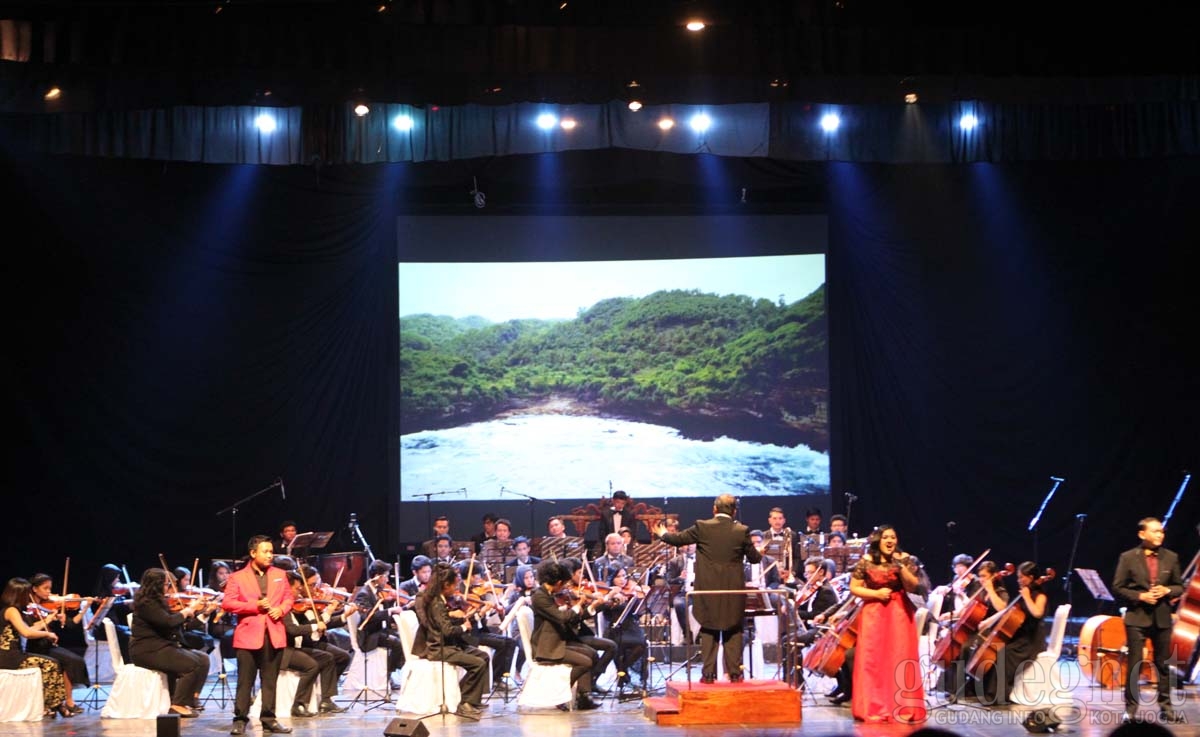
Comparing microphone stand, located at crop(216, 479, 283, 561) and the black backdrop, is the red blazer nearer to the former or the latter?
microphone stand, located at crop(216, 479, 283, 561)

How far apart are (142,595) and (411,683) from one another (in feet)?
7.02

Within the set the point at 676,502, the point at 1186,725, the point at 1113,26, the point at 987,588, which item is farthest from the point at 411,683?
the point at 1113,26

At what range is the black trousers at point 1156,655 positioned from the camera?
973 centimetres

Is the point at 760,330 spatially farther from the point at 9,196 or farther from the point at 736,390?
the point at 9,196

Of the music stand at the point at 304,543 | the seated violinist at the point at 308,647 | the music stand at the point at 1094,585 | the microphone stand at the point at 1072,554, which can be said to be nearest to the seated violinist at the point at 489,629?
the seated violinist at the point at 308,647

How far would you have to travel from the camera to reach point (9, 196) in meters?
14.8

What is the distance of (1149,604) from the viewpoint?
9.67m

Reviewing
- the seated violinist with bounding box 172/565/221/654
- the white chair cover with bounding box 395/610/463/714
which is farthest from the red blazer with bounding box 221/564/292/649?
the seated violinist with bounding box 172/565/221/654

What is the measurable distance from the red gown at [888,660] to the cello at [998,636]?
3.40ft

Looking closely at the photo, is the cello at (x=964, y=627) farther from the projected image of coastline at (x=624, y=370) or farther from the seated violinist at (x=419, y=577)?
the projected image of coastline at (x=624, y=370)

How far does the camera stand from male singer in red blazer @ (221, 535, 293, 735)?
9.68 metres

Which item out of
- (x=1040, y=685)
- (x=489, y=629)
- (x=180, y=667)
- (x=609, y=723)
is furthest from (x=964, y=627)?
(x=180, y=667)

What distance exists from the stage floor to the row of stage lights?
6.29 meters

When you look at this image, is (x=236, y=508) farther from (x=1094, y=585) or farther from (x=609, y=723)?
(x=1094, y=585)
